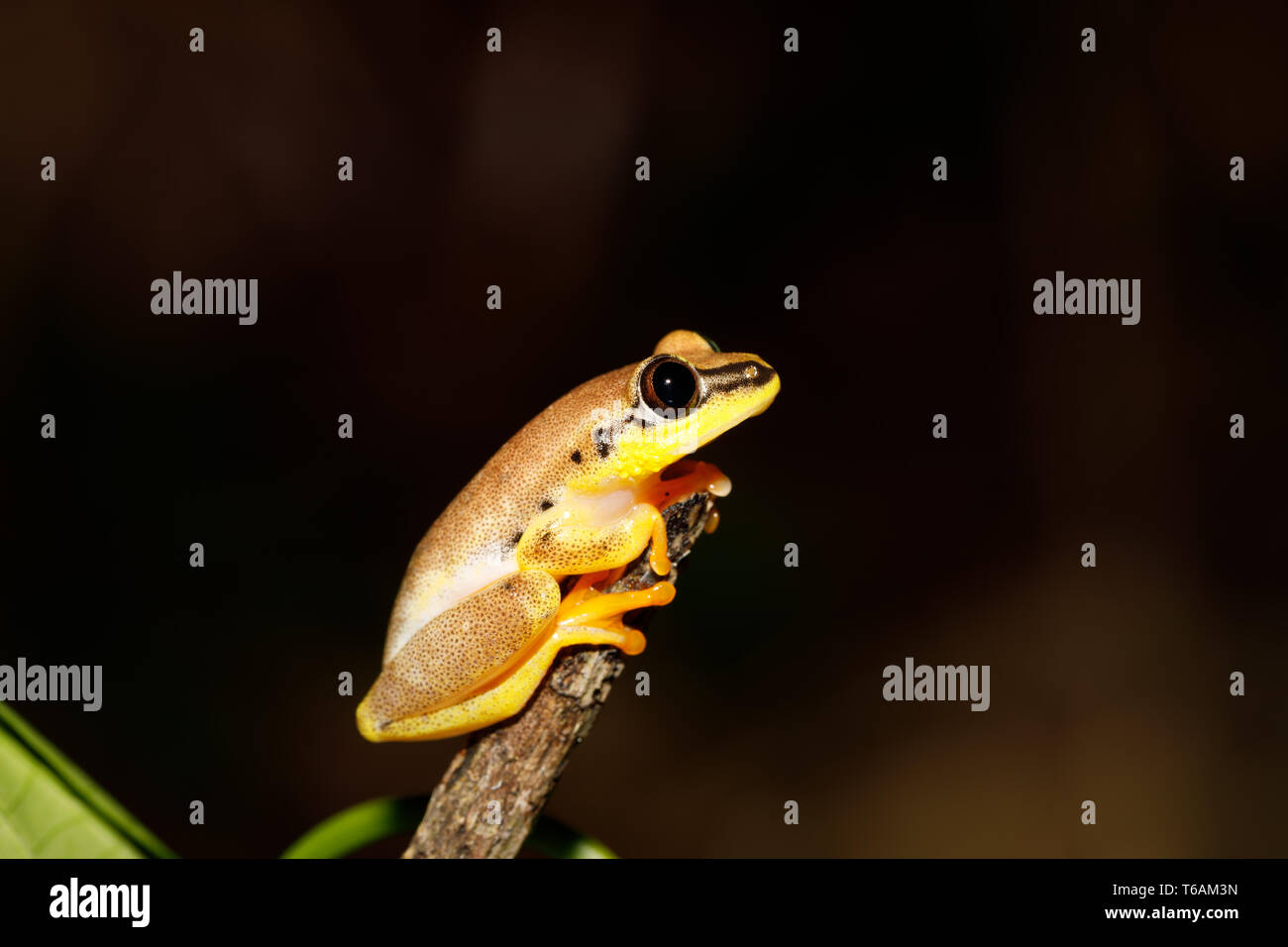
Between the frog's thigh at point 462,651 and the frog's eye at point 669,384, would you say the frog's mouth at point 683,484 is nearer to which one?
the frog's eye at point 669,384

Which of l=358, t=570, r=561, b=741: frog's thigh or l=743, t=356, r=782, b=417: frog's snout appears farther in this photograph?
l=743, t=356, r=782, b=417: frog's snout

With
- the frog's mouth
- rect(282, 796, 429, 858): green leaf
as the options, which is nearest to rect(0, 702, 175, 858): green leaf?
rect(282, 796, 429, 858): green leaf

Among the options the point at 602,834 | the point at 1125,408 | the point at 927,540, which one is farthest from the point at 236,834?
the point at 1125,408

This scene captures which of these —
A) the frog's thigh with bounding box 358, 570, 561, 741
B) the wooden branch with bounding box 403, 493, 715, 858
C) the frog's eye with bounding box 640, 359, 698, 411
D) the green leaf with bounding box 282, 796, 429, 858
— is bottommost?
the green leaf with bounding box 282, 796, 429, 858

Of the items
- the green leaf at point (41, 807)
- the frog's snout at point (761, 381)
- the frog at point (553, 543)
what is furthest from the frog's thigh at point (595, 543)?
the green leaf at point (41, 807)

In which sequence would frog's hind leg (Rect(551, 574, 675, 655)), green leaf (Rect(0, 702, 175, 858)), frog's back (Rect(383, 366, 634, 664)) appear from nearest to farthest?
green leaf (Rect(0, 702, 175, 858)) < frog's hind leg (Rect(551, 574, 675, 655)) < frog's back (Rect(383, 366, 634, 664))

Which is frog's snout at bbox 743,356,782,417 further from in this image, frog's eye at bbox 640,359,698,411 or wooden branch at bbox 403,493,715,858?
wooden branch at bbox 403,493,715,858
